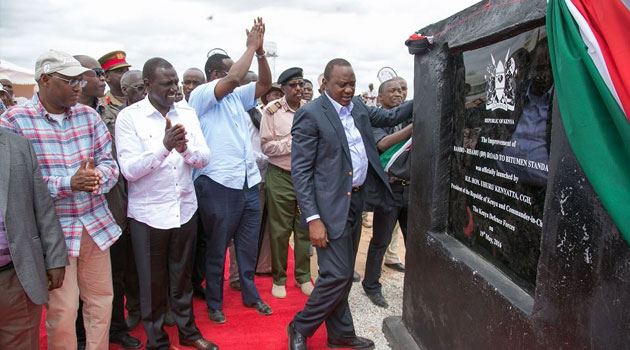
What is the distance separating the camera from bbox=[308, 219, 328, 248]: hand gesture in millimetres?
3100

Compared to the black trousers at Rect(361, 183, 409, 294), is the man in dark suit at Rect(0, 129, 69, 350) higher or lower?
higher

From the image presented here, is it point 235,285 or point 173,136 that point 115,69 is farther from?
point 235,285

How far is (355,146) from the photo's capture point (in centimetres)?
336

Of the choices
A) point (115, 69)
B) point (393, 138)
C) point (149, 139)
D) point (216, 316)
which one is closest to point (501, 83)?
point (393, 138)

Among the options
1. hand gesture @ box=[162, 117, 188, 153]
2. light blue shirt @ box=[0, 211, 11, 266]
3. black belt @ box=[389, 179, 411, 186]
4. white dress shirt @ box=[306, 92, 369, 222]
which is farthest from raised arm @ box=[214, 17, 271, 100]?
light blue shirt @ box=[0, 211, 11, 266]

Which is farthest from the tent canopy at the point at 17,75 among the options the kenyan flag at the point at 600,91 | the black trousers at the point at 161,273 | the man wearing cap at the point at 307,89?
the kenyan flag at the point at 600,91

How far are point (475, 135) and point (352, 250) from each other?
4.20 ft

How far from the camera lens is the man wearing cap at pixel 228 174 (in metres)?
3.70

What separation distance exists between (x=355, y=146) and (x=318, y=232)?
2.36 feet

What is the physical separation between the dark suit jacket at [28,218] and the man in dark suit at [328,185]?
4.98ft

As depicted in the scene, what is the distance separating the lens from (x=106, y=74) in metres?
4.25

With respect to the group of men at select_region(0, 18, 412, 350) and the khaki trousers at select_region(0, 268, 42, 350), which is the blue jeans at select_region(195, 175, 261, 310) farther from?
the khaki trousers at select_region(0, 268, 42, 350)

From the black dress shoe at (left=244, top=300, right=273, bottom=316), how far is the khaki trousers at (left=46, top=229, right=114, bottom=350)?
4.53 feet

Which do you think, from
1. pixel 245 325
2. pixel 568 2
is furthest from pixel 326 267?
pixel 568 2
